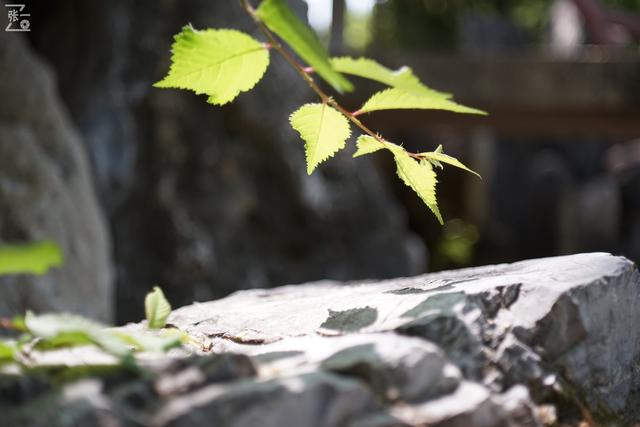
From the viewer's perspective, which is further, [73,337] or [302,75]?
[302,75]

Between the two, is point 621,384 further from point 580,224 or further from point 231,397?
point 580,224

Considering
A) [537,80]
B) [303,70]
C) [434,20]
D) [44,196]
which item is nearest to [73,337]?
[303,70]

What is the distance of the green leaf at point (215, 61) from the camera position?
0.88m

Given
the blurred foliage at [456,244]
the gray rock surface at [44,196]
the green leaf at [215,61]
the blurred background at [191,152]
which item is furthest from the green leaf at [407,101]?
the blurred foliage at [456,244]

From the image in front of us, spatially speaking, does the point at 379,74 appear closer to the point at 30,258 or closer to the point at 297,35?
the point at 297,35

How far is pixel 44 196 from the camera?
8.36 feet

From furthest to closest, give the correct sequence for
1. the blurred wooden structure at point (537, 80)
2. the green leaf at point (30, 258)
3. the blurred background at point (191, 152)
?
the blurred wooden structure at point (537, 80) < the blurred background at point (191, 152) < the green leaf at point (30, 258)

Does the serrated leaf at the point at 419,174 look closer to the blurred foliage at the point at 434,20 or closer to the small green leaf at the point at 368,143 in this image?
the small green leaf at the point at 368,143

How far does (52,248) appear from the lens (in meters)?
0.71

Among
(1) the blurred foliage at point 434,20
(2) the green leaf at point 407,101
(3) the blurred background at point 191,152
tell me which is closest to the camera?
(2) the green leaf at point 407,101

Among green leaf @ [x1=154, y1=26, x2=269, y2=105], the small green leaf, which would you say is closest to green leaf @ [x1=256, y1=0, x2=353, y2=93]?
green leaf @ [x1=154, y1=26, x2=269, y2=105]

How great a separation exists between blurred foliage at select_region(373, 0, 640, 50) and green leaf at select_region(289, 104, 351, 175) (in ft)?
38.4

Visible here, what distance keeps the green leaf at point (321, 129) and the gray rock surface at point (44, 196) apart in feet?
5.50

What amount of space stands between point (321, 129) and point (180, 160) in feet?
8.48
